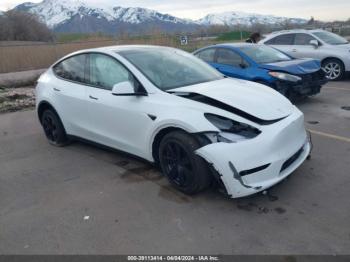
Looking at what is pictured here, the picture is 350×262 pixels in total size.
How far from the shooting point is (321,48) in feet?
35.4

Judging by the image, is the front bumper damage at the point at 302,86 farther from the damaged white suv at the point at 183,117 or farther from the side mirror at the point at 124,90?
the side mirror at the point at 124,90

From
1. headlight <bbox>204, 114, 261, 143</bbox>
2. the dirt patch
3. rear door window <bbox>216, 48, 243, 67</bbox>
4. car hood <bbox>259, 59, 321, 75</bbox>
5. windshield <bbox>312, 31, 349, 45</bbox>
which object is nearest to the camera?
headlight <bbox>204, 114, 261, 143</bbox>

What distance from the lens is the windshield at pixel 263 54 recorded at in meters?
8.09

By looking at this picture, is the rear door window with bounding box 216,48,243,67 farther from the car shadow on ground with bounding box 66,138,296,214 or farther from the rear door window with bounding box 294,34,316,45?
the car shadow on ground with bounding box 66,138,296,214

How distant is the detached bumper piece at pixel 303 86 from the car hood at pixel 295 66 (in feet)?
0.40

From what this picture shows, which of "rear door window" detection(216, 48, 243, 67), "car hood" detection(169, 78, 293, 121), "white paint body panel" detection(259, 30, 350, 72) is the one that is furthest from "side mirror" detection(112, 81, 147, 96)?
"white paint body panel" detection(259, 30, 350, 72)

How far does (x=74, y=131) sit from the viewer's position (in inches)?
214

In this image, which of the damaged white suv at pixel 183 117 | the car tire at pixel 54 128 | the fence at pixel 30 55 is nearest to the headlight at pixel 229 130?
the damaged white suv at pixel 183 117

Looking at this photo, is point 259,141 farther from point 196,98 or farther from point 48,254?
point 48,254

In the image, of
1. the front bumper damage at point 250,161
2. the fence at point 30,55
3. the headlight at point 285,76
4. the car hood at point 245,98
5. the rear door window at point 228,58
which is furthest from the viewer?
the fence at point 30,55

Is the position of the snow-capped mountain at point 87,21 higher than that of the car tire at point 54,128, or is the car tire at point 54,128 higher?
the car tire at point 54,128

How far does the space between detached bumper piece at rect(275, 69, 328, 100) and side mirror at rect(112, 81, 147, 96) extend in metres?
4.14

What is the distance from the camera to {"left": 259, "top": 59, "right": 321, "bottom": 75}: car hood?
7.64 metres

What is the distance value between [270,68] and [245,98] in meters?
3.94
